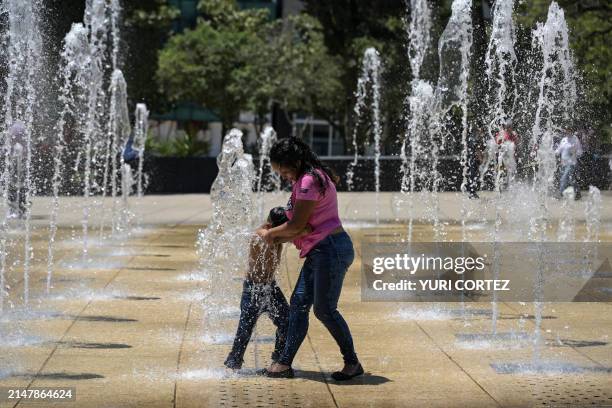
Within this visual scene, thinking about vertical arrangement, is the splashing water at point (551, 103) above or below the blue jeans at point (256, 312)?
above

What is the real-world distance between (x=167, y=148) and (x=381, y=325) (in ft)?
87.5

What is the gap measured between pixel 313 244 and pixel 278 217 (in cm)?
27

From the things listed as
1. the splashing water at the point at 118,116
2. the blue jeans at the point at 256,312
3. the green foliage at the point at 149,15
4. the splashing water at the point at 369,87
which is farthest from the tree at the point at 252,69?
the blue jeans at the point at 256,312

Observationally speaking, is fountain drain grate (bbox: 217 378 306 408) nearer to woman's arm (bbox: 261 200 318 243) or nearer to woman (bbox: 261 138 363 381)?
woman (bbox: 261 138 363 381)

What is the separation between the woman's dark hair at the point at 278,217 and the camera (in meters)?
6.68

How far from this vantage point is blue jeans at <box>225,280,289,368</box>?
682cm

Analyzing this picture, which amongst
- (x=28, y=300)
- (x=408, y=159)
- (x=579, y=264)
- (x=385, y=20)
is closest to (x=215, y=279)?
(x=28, y=300)

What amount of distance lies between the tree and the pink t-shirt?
33252 millimetres

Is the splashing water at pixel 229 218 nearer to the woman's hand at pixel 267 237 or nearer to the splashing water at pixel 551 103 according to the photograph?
the woman's hand at pixel 267 237

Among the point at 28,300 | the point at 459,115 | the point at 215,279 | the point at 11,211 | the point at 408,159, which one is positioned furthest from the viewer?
the point at 459,115

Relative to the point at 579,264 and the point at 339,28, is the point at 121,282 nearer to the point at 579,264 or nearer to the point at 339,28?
the point at 579,264

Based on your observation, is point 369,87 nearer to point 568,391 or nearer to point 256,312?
point 256,312

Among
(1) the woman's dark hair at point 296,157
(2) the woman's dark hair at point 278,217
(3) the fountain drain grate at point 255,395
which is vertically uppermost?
(1) the woman's dark hair at point 296,157

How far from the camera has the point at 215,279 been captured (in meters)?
10.6
